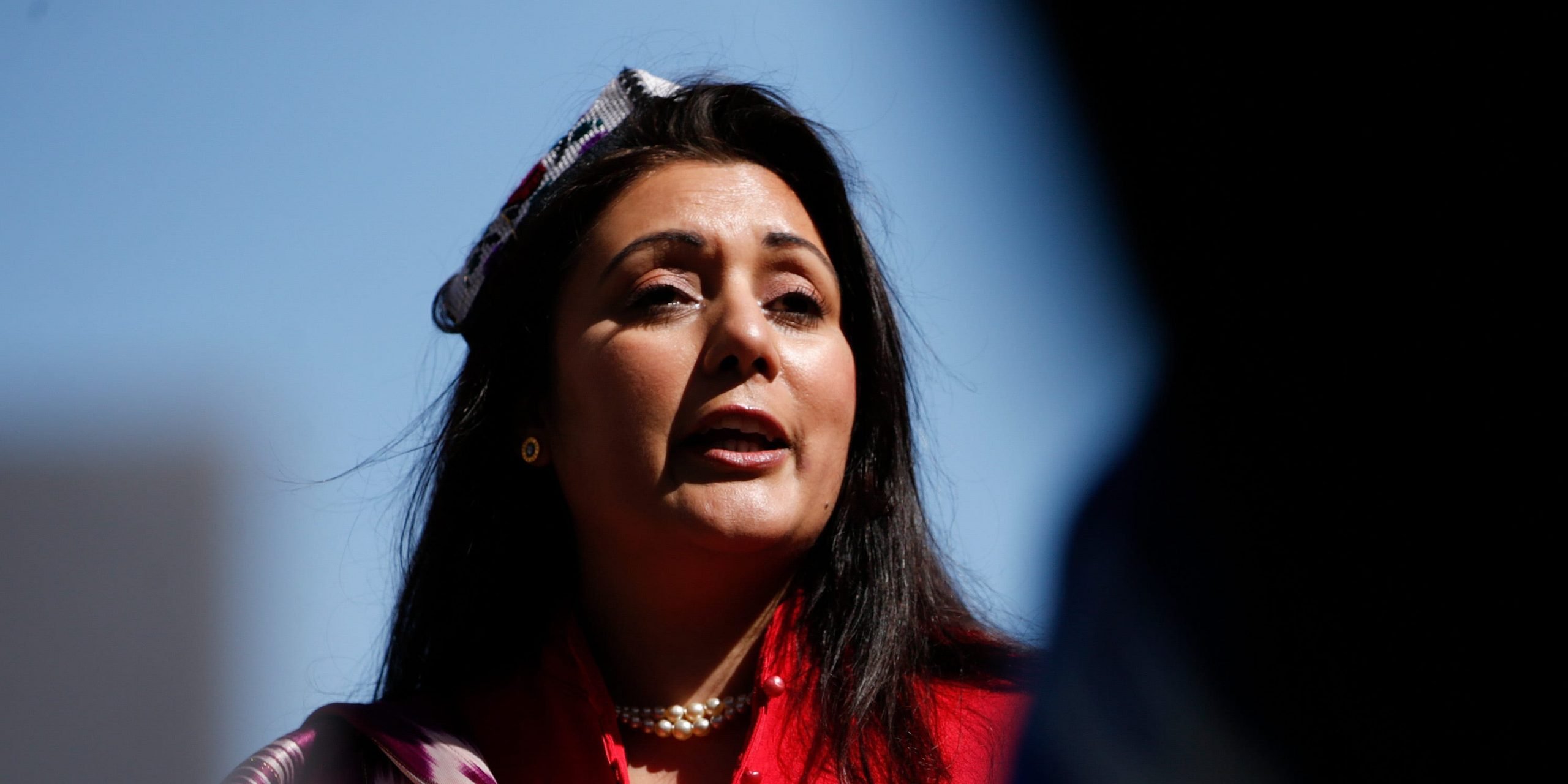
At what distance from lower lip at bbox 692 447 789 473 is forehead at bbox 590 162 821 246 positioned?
18.4 inches

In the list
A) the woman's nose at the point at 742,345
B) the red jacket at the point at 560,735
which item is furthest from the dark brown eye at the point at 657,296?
the red jacket at the point at 560,735

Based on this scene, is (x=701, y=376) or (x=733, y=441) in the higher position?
(x=701, y=376)

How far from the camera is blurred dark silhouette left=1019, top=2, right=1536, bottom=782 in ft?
1.79

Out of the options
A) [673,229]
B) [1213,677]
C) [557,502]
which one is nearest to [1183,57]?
[1213,677]

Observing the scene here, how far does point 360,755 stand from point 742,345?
0.99 meters

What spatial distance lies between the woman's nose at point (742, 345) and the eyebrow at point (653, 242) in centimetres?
18

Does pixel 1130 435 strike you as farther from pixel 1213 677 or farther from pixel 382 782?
pixel 382 782

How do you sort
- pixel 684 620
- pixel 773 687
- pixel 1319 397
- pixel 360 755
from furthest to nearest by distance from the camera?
pixel 684 620 → pixel 773 687 → pixel 360 755 → pixel 1319 397

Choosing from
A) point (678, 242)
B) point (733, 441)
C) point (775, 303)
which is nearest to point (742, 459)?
point (733, 441)

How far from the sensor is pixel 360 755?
2264 mm

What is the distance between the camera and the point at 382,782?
7.29ft

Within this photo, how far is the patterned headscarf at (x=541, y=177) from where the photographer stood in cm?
288

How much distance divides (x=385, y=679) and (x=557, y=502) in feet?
1.75

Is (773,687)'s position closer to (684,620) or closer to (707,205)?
(684,620)
